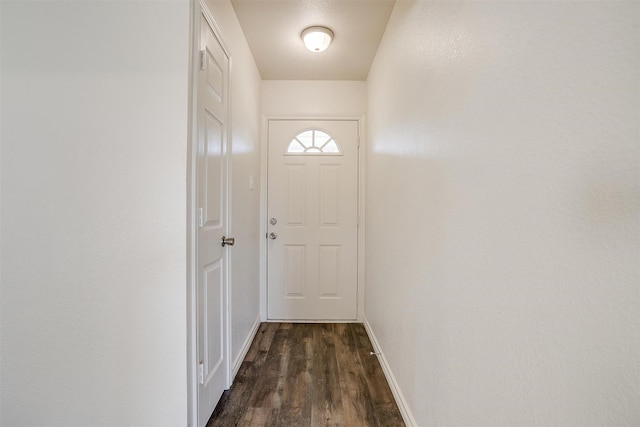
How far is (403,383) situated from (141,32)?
2.16 meters

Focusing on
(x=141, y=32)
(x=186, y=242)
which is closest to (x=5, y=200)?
(x=186, y=242)

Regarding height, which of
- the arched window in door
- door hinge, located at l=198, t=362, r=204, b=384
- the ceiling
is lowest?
door hinge, located at l=198, t=362, r=204, b=384

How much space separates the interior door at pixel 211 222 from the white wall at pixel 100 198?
0.13 m

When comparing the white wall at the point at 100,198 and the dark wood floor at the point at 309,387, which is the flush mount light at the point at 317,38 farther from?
the dark wood floor at the point at 309,387

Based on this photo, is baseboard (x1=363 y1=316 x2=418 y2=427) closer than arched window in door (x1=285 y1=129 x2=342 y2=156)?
Yes

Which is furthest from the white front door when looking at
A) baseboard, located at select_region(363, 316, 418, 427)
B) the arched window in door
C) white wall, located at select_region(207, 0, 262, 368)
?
baseboard, located at select_region(363, 316, 418, 427)

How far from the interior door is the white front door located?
1216 mm

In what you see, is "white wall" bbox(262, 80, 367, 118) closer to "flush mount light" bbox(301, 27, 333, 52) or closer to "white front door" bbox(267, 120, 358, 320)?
"white front door" bbox(267, 120, 358, 320)

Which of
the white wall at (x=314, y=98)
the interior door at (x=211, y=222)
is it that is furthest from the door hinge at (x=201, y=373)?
the white wall at (x=314, y=98)

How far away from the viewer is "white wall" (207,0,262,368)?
194cm

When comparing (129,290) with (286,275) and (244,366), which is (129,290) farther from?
(286,275)

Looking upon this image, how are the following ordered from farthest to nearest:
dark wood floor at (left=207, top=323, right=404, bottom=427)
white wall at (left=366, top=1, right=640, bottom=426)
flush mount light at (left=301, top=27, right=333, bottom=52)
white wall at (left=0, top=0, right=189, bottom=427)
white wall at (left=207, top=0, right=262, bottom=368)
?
flush mount light at (left=301, top=27, right=333, bottom=52), white wall at (left=207, top=0, right=262, bottom=368), dark wood floor at (left=207, top=323, right=404, bottom=427), white wall at (left=0, top=0, right=189, bottom=427), white wall at (left=366, top=1, right=640, bottom=426)

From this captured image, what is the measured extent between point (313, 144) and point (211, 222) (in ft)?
5.69

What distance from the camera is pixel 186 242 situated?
1.29 metres
